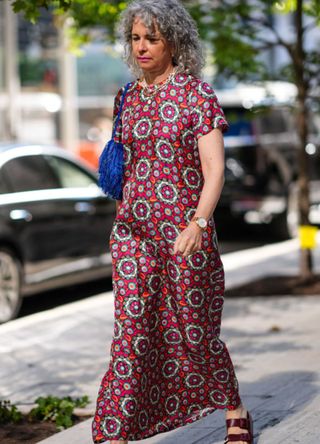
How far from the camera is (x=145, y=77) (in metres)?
4.62

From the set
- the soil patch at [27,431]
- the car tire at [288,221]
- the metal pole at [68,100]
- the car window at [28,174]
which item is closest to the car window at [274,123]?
the car tire at [288,221]

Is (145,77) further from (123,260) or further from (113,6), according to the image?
(113,6)

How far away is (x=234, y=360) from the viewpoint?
7207 mm

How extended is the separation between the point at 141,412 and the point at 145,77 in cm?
127

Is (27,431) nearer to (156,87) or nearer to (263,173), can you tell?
(156,87)

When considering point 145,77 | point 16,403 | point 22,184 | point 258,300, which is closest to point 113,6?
point 22,184

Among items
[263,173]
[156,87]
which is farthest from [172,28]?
[263,173]

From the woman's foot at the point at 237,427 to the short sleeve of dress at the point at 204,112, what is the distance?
1153 millimetres

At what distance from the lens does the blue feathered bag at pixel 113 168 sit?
4599mm

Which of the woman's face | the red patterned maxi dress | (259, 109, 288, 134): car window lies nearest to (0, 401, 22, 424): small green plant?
the red patterned maxi dress

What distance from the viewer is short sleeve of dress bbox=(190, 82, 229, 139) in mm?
4461

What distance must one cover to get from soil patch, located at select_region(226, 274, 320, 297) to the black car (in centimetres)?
131

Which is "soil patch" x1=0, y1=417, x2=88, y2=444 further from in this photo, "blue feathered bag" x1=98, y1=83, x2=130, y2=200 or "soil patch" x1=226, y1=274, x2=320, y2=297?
"soil patch" x1=226, y1=274, x2=320, y2=297

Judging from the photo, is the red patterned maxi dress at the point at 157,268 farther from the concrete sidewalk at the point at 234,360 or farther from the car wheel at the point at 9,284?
the car wheel at the point at 9,284
